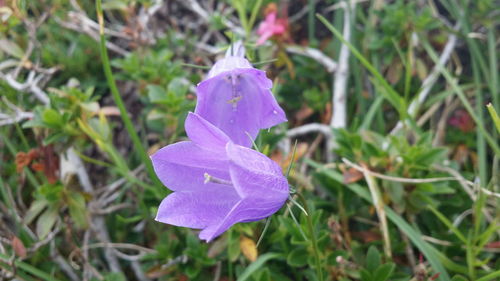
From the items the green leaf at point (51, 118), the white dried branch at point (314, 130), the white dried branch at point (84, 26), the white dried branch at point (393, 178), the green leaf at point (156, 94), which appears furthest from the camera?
the white dried branch at point (84, 26)

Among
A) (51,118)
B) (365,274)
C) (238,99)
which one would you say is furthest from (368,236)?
(51,118)

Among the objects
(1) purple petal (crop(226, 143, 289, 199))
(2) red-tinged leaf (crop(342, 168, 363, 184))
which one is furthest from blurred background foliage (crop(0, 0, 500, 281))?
(1) purple petal (crop(226, 143, 289, 199))

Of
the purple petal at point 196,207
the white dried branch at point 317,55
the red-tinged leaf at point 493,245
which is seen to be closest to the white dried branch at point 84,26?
the white dried branch at point 317,55

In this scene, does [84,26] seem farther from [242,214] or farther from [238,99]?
[242,214]

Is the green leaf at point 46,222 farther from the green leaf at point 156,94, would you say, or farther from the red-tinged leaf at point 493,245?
the red-tinged leaf at point 493,245

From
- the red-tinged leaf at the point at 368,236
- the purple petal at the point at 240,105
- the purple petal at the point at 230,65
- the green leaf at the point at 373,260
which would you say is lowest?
the red-tinged leaf at the point at 368,236

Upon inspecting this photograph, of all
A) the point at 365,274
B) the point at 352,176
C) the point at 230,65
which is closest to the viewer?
the point at 230,65
